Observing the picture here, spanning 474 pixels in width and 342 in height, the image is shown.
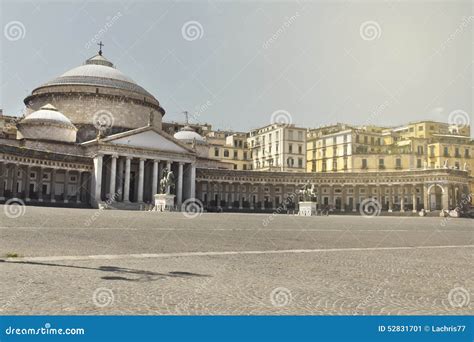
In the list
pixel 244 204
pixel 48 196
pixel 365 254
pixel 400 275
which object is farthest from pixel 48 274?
pixel 244 204

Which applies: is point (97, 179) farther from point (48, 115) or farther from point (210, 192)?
point (210, 192)

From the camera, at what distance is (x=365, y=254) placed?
1357 cm

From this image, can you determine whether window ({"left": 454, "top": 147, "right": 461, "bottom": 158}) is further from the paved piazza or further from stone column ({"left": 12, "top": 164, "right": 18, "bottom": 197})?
the paved piazza

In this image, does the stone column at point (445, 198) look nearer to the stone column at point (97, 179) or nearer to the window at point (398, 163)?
the window at point (398, 163)

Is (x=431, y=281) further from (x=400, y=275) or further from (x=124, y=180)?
(x=124, y=180)

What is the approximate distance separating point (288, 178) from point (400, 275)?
237ft

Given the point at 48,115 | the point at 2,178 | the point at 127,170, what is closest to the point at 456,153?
the point at 127,170

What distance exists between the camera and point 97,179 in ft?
197

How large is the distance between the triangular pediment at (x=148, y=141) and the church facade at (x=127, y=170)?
14cm

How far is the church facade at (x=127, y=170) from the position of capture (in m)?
59.1

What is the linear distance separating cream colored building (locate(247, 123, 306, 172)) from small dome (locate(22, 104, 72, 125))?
40.3 metres

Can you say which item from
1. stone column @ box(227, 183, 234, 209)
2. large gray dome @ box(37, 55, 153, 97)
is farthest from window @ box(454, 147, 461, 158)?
large gray dome @ box(37, 55, 153, 97)

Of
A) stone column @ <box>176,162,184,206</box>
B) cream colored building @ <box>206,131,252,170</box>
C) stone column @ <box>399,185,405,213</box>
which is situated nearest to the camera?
stone column @ <box>176,162,184,206</box>

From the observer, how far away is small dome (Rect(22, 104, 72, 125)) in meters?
64.6
